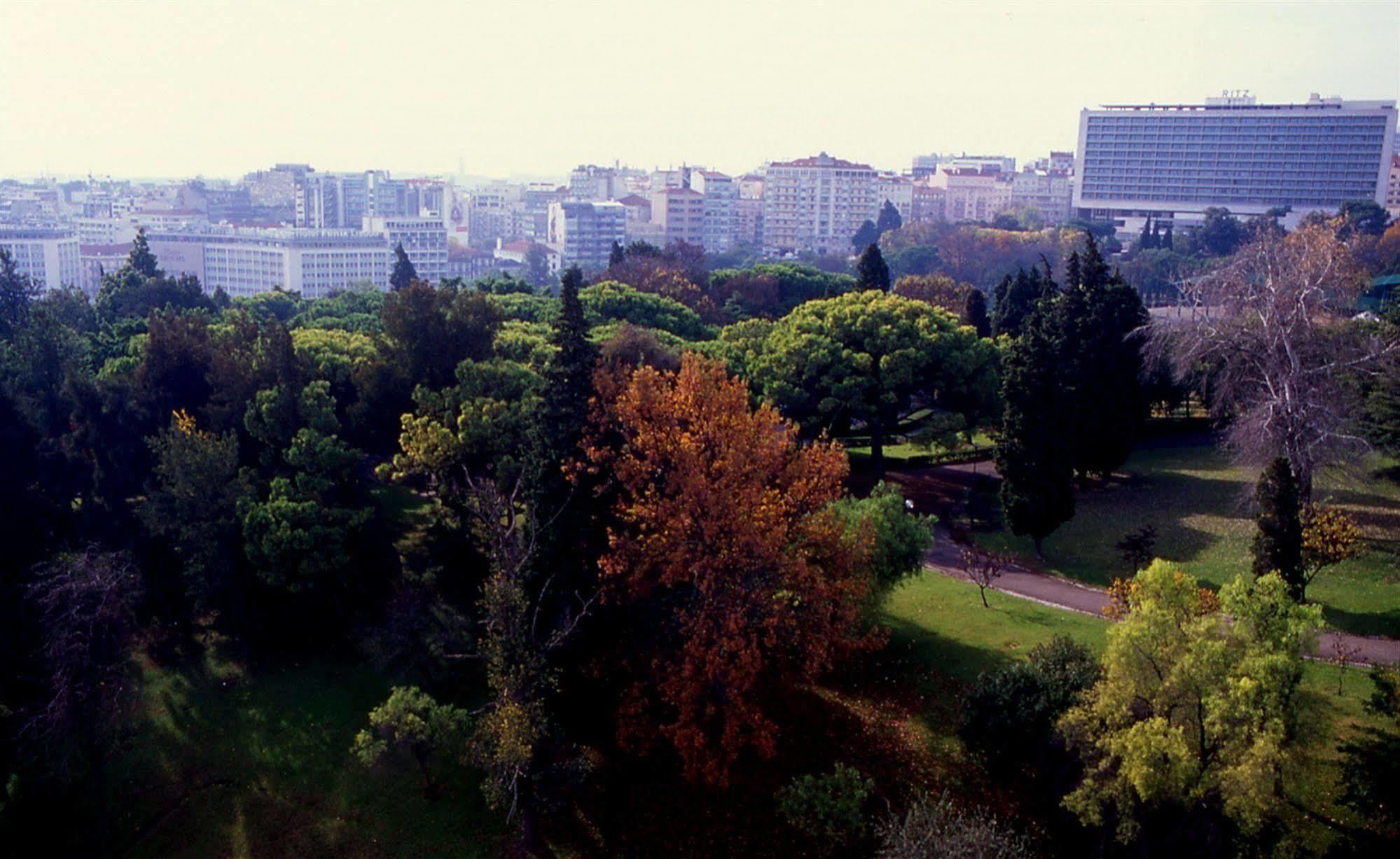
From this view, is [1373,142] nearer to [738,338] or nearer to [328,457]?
[738,338]

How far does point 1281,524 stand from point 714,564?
12.0 meters

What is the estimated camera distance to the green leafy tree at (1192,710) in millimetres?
14492

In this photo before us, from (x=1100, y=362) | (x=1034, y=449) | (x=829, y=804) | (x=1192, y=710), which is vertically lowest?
(x=829, y=804)

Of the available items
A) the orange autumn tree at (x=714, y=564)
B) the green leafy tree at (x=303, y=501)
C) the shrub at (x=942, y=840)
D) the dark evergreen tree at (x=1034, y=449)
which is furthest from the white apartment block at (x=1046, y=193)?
the shrub at (x=942, y=840)

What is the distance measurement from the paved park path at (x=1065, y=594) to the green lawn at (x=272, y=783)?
1368 cm

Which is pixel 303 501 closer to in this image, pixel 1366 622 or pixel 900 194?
pixel 1366 622

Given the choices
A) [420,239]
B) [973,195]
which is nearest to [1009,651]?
[420,239]

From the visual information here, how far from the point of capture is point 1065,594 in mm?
25297

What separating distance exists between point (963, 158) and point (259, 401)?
176065mm

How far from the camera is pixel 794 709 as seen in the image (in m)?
20.7

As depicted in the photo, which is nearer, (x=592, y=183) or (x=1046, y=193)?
(x=1046, y=193)

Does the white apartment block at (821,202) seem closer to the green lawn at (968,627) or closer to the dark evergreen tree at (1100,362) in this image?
the dark evergreen tree at (1100,362)

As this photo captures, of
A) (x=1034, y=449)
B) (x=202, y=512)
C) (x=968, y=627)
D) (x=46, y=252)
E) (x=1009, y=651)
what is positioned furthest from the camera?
(x=46, y=252)

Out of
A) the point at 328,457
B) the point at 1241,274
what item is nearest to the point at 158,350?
the point at 328,457
